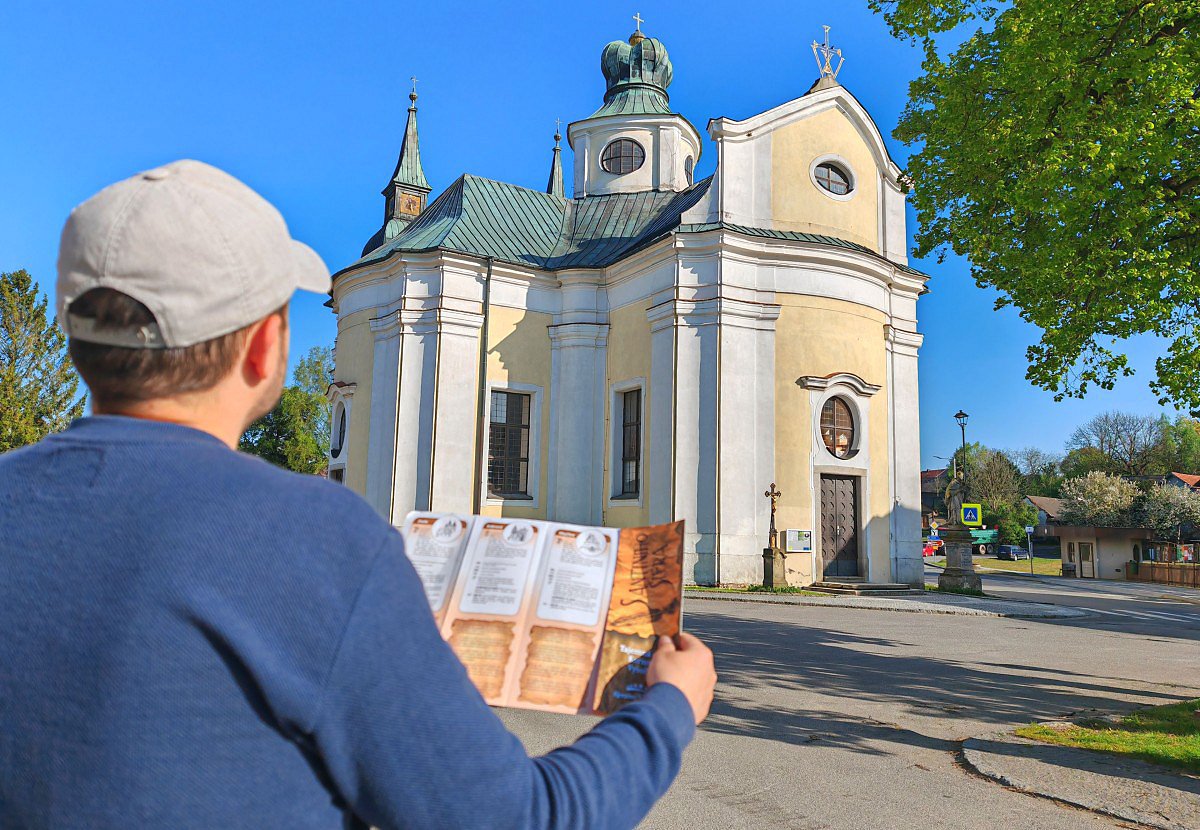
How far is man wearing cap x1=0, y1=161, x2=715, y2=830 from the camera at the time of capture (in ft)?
3.71

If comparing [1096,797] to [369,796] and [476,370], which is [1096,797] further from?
[476,370]

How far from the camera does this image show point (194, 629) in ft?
3.71

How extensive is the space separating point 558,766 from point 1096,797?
520cm

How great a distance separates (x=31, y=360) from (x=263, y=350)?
43717 millimetres

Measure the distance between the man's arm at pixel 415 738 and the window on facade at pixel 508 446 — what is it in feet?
80.4

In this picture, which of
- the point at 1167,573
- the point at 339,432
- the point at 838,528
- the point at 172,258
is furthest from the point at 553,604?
the point at 1167,573

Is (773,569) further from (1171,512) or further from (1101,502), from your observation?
(1101,502)

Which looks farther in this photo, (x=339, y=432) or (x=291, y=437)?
(x=291, y=437)

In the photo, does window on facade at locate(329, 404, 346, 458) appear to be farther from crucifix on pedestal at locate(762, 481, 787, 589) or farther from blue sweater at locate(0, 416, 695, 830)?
blue sweater at locate(0, 416, 695, 830)

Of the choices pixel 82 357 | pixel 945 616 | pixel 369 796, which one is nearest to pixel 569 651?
pixel 369 796

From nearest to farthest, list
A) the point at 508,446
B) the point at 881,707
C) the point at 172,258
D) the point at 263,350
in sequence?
the point at 172,258 → the point at 263,350 → the point at 881,707 → the point at 508,446

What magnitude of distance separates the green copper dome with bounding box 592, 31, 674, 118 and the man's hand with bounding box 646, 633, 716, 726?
1245 inches

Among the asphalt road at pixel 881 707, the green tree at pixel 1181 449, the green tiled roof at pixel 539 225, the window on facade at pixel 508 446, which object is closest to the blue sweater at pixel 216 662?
the asphalt road at pixel 881 707

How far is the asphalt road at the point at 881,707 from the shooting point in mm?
5145
